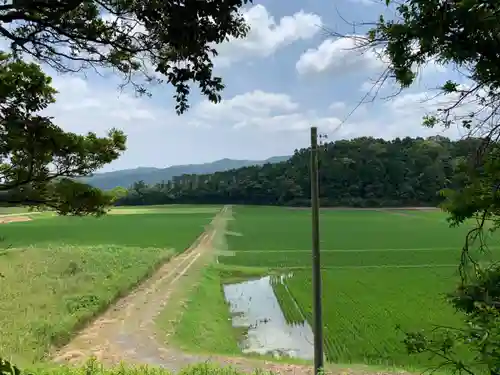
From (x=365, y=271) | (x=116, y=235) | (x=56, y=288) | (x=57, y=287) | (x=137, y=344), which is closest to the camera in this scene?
(x=137, y=344)

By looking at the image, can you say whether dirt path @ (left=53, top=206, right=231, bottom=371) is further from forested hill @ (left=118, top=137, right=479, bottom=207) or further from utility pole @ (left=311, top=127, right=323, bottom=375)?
forested hill @ (left=118, top=137, right=479, bottom=207)

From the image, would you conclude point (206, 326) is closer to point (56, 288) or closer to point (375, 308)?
point (56, 288)

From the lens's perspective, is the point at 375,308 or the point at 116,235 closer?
the point at 375,308

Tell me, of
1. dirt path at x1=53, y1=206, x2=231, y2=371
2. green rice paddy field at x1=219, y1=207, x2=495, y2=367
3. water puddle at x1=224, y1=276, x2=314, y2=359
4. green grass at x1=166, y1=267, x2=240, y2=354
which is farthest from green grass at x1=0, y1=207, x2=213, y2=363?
green rice paddy field at x1=219, y1=207, x2=495, y2=367

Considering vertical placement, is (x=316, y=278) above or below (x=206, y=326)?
above

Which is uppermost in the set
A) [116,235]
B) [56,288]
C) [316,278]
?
[316,278]

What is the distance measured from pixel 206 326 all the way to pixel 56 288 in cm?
606

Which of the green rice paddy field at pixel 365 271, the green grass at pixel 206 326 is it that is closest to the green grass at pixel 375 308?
the green rice paddy field at pixel 365 271

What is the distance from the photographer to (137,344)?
12719 mm

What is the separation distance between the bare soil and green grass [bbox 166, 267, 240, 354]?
2.67 feet

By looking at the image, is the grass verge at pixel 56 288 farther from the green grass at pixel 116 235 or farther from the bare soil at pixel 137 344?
the green grass at pixel 116 235

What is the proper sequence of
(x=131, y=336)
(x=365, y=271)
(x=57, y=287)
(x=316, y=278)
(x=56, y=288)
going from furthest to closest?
(x=365, y=271) < (x=57, y=287) < (x=56, y=288) < (x=131, y=336) < (x=316, y=278)

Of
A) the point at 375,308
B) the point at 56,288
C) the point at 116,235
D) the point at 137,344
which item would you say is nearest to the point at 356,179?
the point at 116,235

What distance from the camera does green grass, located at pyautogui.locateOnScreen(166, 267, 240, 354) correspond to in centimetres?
1320
